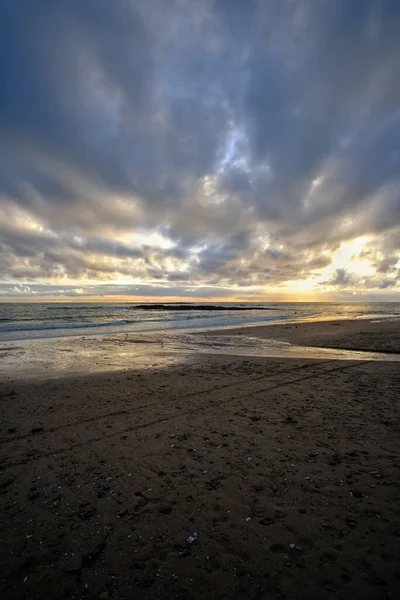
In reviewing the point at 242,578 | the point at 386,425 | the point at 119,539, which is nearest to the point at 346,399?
the point at 386,425

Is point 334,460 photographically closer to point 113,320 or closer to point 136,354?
point 136,354

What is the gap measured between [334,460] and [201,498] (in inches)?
98.9

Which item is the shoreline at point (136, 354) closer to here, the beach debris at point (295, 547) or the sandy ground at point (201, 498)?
the sandy ground at point (201, 498)

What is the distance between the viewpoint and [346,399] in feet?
26.4

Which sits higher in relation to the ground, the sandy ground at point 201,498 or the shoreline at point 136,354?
the sandy ground at point 201,498

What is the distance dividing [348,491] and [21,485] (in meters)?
5.05

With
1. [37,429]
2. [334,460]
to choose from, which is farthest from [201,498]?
[37,429]

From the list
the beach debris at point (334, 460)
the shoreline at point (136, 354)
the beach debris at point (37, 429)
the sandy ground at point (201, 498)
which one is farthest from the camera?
the shoreline at point (136, 354)

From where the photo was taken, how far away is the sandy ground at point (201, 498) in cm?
284

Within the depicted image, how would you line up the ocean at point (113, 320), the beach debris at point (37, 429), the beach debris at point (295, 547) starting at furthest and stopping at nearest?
the ocean at point (113, 320) < the beach debris at point (37, 429) < the beach debris at point (295, 547)

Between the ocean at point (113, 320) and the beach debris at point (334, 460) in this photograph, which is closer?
the beach debris at point (334, 460)

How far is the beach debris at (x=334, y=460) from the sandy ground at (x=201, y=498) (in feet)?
0.22

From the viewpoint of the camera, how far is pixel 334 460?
487 cm

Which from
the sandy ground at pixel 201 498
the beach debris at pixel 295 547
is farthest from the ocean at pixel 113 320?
the beach debris at pixel 295 547
